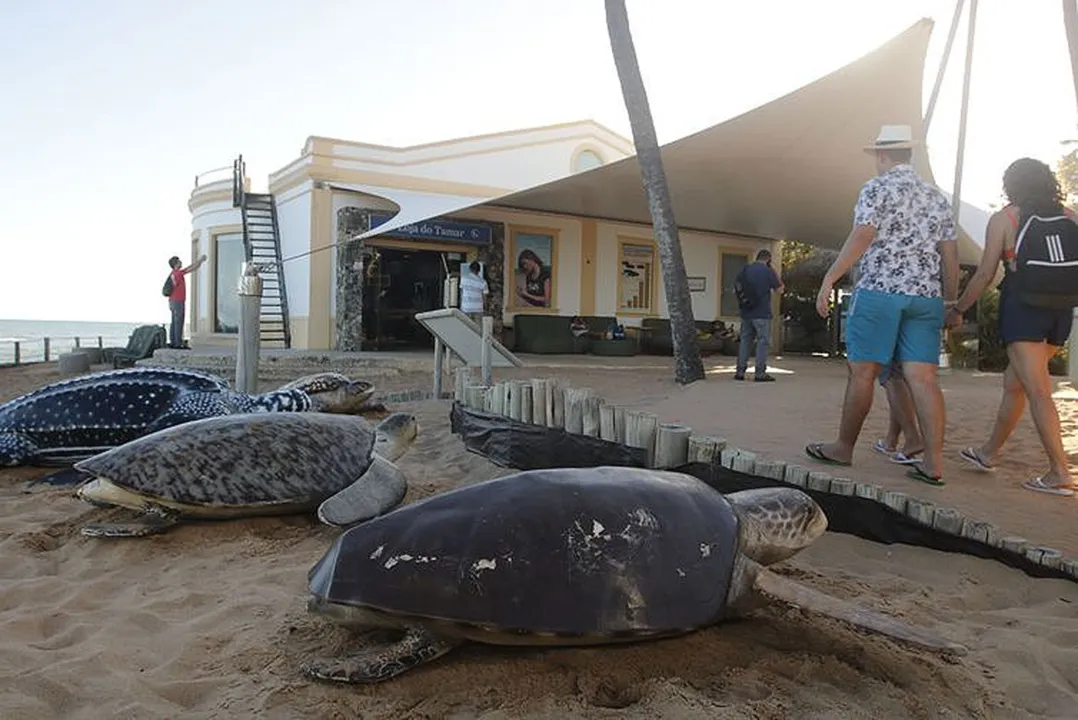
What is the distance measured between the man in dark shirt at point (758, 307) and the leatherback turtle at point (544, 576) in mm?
5888

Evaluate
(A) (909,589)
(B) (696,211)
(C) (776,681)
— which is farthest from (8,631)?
Result: (B) (696,211)

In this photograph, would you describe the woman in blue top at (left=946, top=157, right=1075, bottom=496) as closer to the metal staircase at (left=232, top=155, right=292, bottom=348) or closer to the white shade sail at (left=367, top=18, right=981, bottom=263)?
the white shade sail at (left=367, top=18, right=981, bottom=263)

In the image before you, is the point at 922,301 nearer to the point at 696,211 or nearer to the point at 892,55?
the point at 892,55

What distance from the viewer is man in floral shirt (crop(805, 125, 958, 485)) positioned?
3105 millimetres

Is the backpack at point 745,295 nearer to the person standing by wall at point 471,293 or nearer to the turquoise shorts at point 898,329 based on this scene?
the person standing by wall at point 471,293

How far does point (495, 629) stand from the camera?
5.45 ft

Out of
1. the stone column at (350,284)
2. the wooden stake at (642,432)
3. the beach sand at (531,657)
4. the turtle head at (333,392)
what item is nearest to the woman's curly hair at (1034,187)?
the beach sand at (531,657)

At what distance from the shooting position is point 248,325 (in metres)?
5.52

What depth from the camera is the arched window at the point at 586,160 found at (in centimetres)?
1594

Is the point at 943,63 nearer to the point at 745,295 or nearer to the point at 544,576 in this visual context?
the point at 745,295

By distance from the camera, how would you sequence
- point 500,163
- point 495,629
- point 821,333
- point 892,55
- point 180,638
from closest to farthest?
point 495,629 → point 180,638 → point 892,55 → point 500,163 → point 821,333

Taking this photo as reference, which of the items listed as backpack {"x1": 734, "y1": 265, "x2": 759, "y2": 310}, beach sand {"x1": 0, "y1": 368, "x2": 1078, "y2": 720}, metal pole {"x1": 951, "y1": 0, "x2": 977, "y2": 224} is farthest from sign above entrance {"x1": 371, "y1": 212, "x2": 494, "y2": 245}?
beach sand {"x1": 0, "y1": 368, "x2": 1078, "y2": 720}

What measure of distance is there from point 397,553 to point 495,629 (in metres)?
0.30

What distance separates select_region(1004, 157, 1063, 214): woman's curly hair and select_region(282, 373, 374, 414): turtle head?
170 inches
